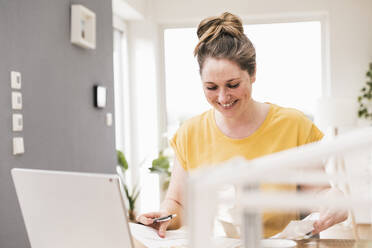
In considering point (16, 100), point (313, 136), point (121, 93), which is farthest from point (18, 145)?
point (121, 93)

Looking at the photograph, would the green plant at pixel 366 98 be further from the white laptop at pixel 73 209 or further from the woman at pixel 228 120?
the white laptop at pixel 73 209

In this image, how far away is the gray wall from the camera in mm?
2076

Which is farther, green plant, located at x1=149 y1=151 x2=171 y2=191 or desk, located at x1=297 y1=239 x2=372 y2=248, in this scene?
green plant, located at x1=149 y1=151 x2=171 y2=191

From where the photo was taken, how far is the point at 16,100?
2.15 m

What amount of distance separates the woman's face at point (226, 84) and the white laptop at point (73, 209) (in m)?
0.69

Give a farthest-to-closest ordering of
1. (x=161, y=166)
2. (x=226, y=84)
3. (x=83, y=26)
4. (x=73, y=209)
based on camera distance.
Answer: (x=161, y=166)
(x=83, y=26)
(x=226, y=84)
(x=73, y=209)

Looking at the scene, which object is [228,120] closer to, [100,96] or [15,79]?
[15,79]

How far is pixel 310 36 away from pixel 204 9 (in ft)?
3.76

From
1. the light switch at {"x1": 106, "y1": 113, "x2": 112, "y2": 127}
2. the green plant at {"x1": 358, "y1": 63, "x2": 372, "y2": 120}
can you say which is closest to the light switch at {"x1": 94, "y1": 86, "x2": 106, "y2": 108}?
the light switch at {"x1": 106, "y1": 113, "x2": 112, "y2": 127}

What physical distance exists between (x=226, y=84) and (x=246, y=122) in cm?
20

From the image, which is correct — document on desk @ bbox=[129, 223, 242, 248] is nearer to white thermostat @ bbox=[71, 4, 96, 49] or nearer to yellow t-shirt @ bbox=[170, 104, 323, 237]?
yellow t-shirt @ bbox=[170, 104, 323, 237]

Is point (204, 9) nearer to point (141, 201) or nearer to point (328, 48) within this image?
point (328, 48)

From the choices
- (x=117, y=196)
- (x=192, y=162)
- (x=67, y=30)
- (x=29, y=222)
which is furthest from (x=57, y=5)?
(x=117, y=196)

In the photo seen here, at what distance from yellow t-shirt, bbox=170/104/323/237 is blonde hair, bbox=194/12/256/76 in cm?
19
